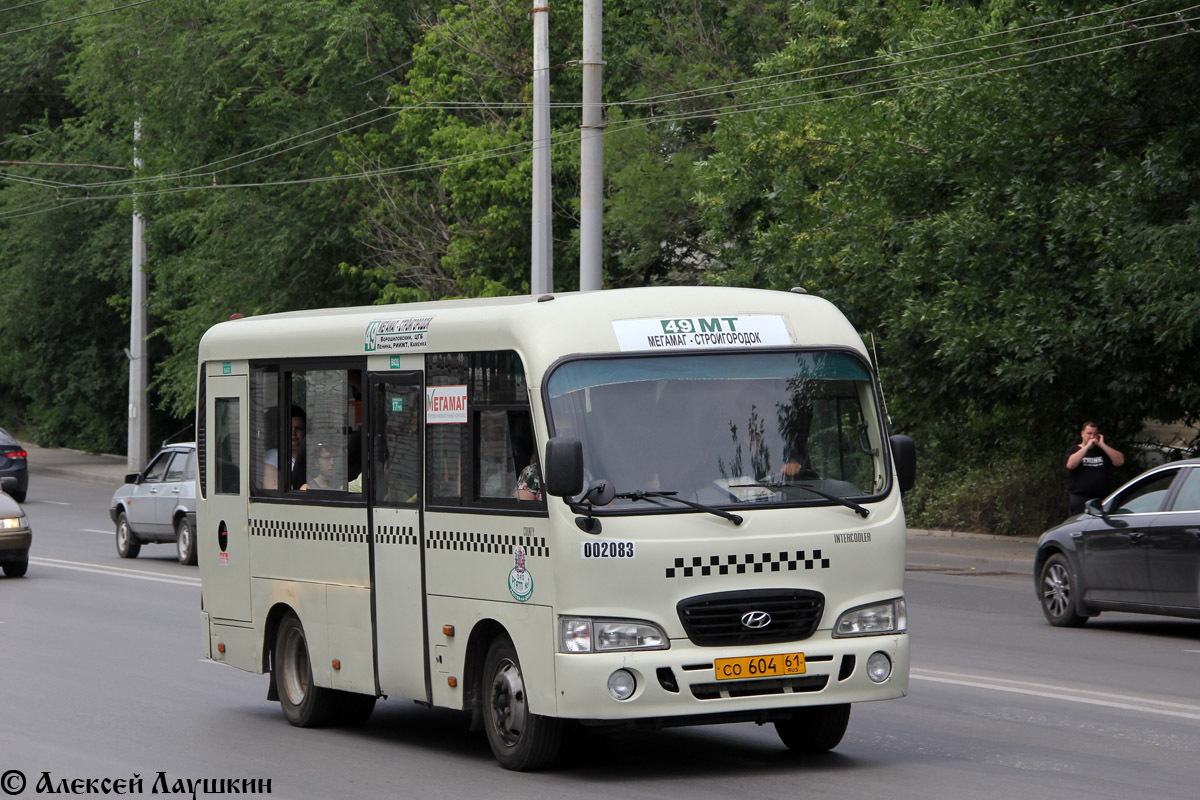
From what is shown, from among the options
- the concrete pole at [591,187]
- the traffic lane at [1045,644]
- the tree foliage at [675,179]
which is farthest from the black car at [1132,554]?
the concrete pole at [591,187]

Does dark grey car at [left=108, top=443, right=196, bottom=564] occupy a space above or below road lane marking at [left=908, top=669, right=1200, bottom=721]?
above

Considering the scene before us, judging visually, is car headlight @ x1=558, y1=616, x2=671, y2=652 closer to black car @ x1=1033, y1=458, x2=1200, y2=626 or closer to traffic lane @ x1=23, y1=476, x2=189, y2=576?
black car @ x1=1033, y1=458, x2=1200, y2=626

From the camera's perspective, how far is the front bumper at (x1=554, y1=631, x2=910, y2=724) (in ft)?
27.7

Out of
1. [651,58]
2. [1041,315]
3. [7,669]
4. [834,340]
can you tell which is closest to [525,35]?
[651,58]

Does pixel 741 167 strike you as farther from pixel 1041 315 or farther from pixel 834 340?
pixel 834 340

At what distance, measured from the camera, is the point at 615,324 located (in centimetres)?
913

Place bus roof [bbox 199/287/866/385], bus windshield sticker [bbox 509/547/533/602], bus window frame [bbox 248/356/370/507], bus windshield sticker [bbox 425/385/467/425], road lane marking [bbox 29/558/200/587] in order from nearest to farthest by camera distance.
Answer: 1. bus windshield sticker [bbox 509/547/533/602]
2. bus roof [bbox 199/287/866/385]
3. bus windshield sticker [bbox 425/385/467/425]
4. bus window frame [bbox 248/356/370/507]
5. road lane marking [bbox 29/558/200/587]

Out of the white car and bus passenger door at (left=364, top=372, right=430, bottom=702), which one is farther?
the white car

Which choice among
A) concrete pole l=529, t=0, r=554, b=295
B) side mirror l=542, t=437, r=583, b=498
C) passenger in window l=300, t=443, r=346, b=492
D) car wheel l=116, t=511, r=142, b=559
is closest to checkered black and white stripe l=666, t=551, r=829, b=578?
side mirror l=542, t=437, r=583, b=498

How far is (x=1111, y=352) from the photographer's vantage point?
863 inches

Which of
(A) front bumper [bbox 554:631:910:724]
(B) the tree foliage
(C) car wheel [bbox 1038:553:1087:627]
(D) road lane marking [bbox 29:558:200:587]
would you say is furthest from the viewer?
(B) the tree foliage

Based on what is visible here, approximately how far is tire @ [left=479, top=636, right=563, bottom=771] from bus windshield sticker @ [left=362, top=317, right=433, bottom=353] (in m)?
1.83


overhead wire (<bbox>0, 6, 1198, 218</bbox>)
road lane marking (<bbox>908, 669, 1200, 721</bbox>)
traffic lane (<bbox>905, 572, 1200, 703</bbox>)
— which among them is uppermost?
overhead wire (<bbox>0, 6, 1198, 218</bbox>)

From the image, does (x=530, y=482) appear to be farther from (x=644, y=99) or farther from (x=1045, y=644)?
(x=644, y=99)
